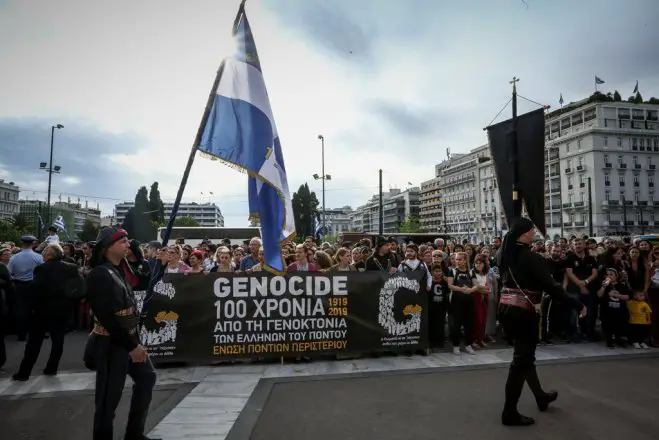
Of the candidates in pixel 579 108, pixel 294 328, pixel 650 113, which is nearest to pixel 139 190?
pixel 294 328

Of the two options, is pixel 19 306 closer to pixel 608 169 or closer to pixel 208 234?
pixel 208 234

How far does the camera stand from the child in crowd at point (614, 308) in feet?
27.7

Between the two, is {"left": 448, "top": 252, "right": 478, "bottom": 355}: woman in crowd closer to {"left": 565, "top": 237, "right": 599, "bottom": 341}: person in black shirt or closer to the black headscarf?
{"left": 565, "top": 237, "right": 599, "bottom": 341}: person in black shirt

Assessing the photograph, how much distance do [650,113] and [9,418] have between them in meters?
107

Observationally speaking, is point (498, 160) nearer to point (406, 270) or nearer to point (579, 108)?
point (406, 270)

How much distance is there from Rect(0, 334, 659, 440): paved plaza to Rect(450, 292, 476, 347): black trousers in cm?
59

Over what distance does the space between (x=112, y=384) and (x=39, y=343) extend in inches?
154

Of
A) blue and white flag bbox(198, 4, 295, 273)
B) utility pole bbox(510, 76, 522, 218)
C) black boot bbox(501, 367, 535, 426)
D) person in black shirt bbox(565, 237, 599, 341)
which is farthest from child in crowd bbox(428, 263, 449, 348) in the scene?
blue and white flag bbox(198, 4, 295, 273)

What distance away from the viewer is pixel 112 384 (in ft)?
11.6

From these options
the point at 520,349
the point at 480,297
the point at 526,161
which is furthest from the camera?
the point at 480,297

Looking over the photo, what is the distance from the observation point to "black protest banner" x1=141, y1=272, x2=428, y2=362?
707 centimetres

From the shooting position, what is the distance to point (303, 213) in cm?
7944

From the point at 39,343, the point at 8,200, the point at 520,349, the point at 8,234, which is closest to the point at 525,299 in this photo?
the point at 520,349

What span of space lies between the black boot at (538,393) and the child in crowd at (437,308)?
3282mm
